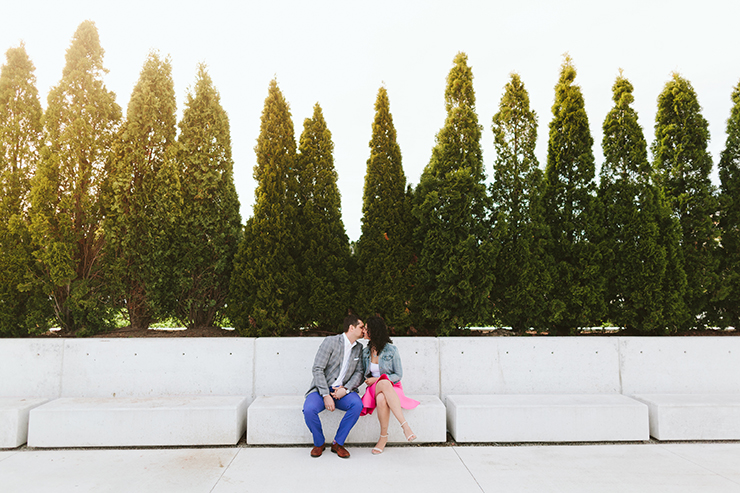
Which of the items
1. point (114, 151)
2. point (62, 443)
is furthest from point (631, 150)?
point (62, 443)

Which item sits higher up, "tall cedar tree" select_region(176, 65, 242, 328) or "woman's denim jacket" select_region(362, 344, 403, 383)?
"tall cedar tree" select_region(176, 65, 242, 328)

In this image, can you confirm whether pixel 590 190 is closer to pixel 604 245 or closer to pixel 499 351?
pixel 604 245

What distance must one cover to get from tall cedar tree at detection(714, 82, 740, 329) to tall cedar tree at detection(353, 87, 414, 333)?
446cm

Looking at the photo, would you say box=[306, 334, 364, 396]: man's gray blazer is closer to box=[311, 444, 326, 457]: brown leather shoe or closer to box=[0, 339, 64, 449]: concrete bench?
box=[311, 444, 326, 457]: brown leather shoe

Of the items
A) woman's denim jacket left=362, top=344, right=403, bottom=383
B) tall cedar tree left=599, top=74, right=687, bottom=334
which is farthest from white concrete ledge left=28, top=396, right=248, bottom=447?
tall cedar tree left=599, top=74, right=687, bottom=334

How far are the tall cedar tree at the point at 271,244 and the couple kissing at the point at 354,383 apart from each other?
1660 mm

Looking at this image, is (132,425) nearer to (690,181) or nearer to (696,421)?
(696,421)

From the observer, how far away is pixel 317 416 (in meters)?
3.96

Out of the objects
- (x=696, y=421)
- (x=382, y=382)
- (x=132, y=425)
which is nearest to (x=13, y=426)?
(x=132, y=425)

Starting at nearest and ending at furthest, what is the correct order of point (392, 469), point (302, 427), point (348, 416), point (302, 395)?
point (392, 469) < point (348, 416) < point (302, 427) < point (302, 395)

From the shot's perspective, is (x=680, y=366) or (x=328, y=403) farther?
(x=680, y=366)

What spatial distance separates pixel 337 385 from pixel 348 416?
1.04 ft

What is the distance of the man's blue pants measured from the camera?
393 cm

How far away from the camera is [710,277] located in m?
5.99
